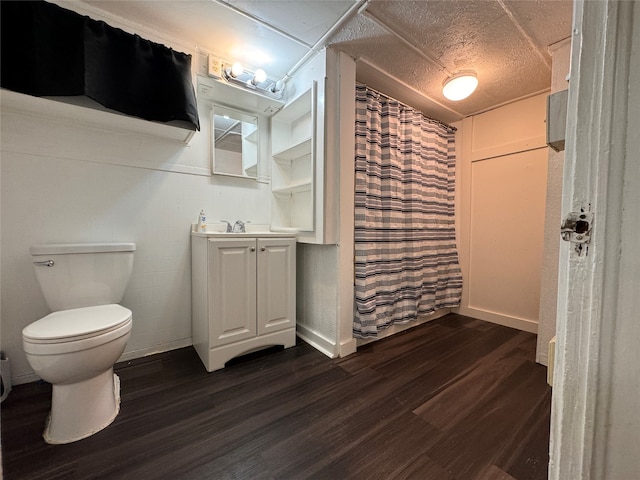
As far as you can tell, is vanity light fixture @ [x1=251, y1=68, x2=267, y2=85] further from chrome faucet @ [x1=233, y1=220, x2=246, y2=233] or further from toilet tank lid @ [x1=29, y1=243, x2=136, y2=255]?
toilet tank lid @ [x1=29, y1=243, x2=136, y2=255]

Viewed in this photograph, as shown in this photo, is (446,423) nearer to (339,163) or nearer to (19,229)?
(339,163)

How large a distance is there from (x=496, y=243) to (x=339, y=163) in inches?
69.5

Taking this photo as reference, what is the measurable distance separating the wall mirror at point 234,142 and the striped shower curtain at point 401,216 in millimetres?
891

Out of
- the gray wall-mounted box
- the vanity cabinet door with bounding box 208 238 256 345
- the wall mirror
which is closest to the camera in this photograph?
the gray wall-mounted box

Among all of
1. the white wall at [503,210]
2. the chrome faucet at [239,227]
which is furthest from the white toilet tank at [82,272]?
the white wall at [503,210]

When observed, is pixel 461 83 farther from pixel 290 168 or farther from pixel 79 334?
pixel 79 334

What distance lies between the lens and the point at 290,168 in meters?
2.24

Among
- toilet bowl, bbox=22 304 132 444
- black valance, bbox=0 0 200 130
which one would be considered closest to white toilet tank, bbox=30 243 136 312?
toilet bowl, bbox=22 304 132 444

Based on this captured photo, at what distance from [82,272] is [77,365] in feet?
1.81

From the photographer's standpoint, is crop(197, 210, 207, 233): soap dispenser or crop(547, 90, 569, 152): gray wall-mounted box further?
crop(197, 210, 207, 233): soap dispenser

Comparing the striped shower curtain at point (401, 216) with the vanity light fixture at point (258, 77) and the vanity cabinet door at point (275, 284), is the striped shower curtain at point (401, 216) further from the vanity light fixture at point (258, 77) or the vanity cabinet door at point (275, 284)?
the vanity light fixture at point (258, 77)

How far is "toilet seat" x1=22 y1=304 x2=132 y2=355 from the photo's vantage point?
3.28ft

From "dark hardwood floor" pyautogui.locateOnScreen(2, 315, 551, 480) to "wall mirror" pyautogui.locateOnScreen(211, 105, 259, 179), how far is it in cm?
Result: 141

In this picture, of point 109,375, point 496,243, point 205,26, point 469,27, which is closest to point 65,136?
point 205,26
